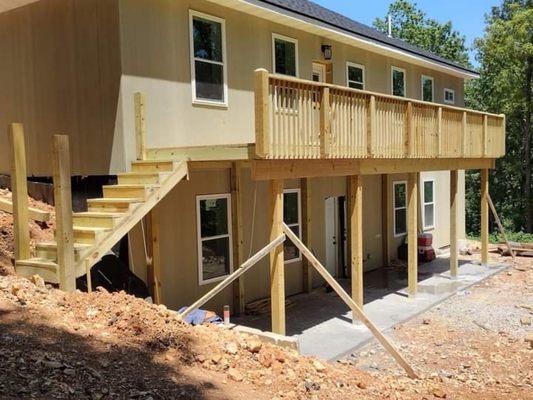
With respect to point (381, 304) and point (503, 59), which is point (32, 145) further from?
point (503, 59)

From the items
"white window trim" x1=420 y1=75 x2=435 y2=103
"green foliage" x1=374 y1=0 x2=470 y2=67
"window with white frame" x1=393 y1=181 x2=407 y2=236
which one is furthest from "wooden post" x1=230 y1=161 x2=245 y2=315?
"green foliage" x1=374 y1=0 x2=470 y2=67

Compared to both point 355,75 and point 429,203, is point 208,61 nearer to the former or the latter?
point 355,75

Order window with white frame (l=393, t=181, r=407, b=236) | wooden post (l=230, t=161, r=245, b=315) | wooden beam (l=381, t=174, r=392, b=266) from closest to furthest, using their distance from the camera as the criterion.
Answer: wooden post (l=230, t=161, r=245, b=315), wooden beam (l=381, t=174, r=392, b=266), window with white frame (l=393, t=181, r=407, b=236)

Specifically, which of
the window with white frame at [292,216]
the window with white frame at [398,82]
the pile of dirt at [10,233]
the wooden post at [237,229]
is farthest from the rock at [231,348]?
the window with white frame at [398,82]

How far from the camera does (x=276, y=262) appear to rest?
26.9 ft

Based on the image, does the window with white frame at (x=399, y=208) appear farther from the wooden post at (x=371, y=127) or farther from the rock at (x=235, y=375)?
the rock at (x=235, y=375)

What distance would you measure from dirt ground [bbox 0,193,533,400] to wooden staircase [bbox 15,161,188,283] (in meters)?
0.33

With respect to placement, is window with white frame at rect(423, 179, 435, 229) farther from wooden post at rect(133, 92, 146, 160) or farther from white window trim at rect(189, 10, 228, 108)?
wooden post at rect(133, 92, 146, 160)

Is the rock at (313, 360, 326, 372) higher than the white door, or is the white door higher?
the white door

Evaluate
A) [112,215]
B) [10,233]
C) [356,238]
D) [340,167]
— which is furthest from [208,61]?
[10,233]

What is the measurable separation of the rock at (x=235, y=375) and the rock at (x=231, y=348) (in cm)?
38

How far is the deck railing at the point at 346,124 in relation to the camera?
7.53 meters

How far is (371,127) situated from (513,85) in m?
20.9

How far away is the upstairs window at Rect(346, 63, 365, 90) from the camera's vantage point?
14.4m
